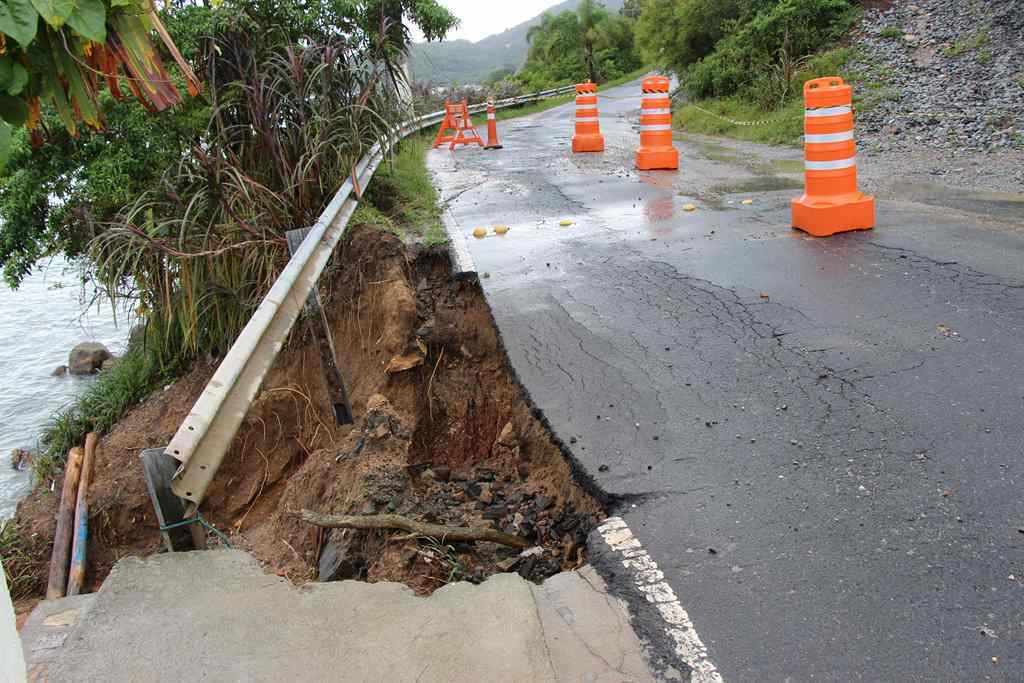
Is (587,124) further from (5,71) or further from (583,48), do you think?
(583,48)

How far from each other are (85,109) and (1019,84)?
1463 cm

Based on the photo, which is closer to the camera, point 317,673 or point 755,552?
point 317,673

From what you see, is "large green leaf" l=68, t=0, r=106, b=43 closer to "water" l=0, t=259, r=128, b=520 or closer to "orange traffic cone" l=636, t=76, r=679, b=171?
"water" l=0, t=259, r=128, b=520

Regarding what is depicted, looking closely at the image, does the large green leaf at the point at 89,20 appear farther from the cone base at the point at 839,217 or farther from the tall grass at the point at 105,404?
the cone base at the point at 839,217

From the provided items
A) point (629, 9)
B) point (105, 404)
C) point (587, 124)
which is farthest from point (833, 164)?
point (629, 9)

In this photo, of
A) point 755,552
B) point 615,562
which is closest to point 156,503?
point 615,562

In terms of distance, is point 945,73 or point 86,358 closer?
point 86,358

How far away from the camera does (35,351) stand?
1384 cm

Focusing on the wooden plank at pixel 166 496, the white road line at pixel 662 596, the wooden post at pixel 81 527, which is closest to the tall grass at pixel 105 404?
the wooden post at pixel 81 527

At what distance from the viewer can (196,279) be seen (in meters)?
6.57

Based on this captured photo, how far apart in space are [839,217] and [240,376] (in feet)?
19.2

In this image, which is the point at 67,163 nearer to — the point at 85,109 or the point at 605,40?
the point at 85,109

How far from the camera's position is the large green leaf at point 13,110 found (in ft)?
6.71

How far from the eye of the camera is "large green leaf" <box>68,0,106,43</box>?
6.52 ft
